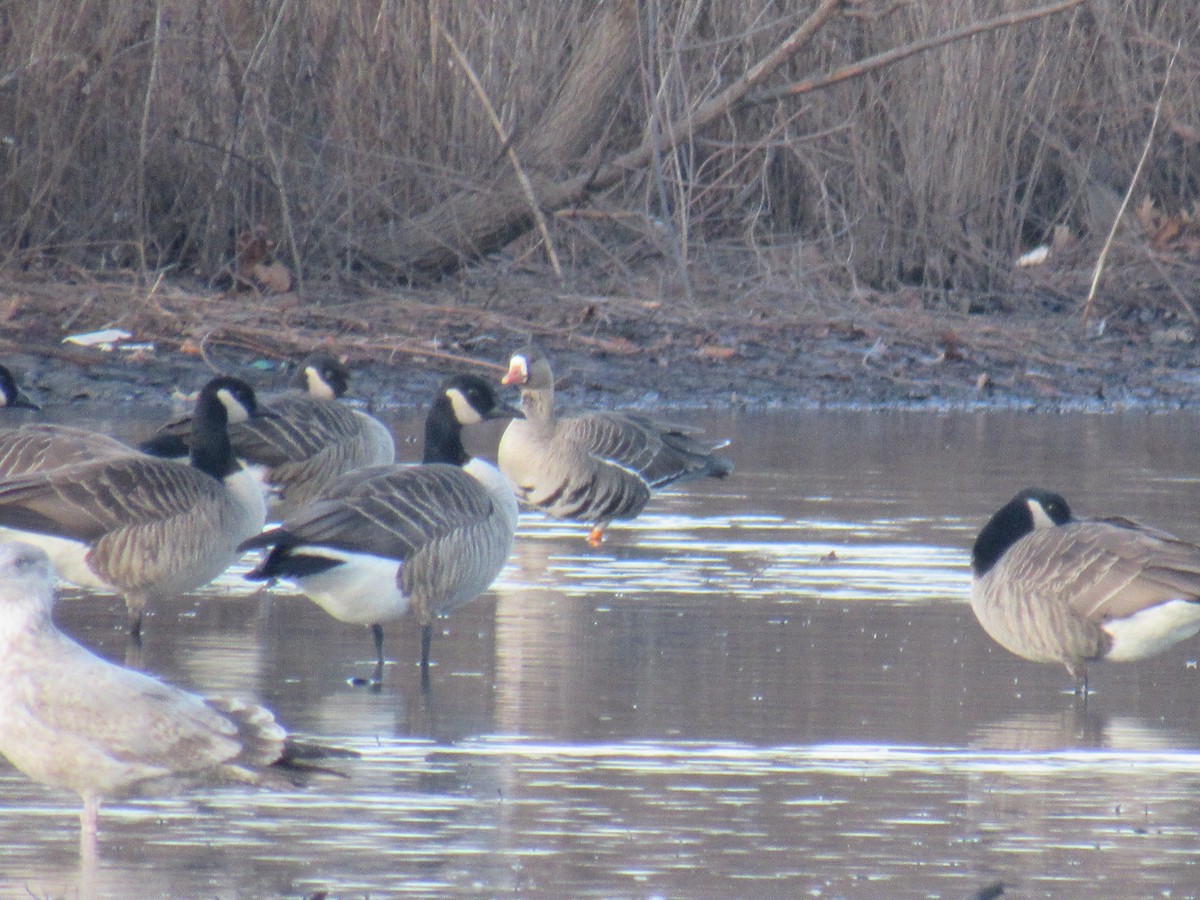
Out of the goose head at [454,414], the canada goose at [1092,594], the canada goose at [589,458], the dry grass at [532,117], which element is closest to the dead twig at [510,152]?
the dry grass at [532,117]

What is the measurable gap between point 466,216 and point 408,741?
1140 cm

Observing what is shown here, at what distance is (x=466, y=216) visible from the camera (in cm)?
1759

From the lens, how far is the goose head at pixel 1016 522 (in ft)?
26.8

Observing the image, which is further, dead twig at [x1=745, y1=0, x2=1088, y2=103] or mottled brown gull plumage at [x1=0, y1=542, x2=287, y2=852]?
dead twig at [x1=745, y1=0, x2=1088, y2=103]

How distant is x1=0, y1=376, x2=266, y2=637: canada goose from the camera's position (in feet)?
27.1

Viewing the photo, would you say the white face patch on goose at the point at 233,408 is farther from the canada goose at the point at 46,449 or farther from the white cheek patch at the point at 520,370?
→ the white cheek patch at the point at 520,370

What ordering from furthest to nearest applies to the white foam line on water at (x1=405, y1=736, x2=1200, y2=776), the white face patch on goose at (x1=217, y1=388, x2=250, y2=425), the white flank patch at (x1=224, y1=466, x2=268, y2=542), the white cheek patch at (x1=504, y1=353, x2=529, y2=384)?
the white cheek patch at (x1=504, y1=353, x2=529, y2=384)
the white face patch on goose at (x1=217, y1=388, x2=250, y2=425)
the white flank patch at (x1=224, y1=466, x2=268, y2=542)
the white foam line on water at (x1=405, y1=736, x2=1200, y2=776)

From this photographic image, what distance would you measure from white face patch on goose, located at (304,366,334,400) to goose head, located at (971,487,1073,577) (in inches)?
229

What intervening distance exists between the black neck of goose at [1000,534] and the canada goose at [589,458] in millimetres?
3524

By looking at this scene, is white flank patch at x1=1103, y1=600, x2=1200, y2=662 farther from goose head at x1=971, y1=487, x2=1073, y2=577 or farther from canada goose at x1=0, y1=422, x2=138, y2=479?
canada goose at x1=0, y1=422, x2=138, y2=479

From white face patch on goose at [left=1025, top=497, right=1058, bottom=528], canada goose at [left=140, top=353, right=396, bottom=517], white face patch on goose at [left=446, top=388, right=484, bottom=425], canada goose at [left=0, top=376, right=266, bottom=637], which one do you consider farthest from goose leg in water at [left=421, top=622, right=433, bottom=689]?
canada goose at [left=140, top=353, right=396, bottom=517]

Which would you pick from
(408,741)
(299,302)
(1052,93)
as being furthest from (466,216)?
(408,741)

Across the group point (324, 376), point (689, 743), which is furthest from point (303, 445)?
point (689, 743)

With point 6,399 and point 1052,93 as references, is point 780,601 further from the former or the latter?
point 1052,93
